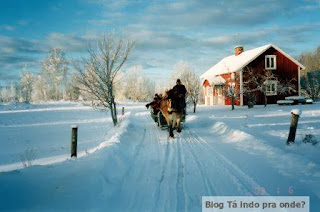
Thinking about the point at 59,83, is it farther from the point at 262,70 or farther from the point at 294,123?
the point at 294,123

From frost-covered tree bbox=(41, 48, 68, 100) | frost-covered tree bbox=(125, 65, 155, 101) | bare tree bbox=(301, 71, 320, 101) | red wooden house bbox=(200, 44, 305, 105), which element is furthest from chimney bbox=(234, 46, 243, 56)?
frost-covered tree bbox=(41, 48, 68, 100)

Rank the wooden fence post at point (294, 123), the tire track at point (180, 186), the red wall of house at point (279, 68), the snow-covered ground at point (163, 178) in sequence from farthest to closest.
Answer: the red wall of house at point (279, 68) → the wooden fence post at point (294, 123) → the snow-covered ground at point (163, 178) → the tire track at point (180, 186)

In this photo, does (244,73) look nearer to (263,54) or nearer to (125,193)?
(263,54)

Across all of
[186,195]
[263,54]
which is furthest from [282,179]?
[263,54]

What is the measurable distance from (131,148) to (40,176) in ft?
14.7

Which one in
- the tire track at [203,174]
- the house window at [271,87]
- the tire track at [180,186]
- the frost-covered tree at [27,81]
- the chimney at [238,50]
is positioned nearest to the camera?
the tire track at [180,186]

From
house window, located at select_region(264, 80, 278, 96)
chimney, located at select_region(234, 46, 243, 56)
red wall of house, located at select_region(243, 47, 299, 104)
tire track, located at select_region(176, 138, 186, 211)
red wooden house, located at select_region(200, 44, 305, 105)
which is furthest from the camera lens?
chimney, located at select_region(234, 46, 243, 56)

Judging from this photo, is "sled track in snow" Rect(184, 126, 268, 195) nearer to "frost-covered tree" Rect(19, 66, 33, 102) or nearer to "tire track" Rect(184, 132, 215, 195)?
"tire track" Rect(184, 132, 215, 195)

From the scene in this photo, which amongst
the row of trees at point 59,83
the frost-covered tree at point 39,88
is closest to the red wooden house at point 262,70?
Answer: the row of trees at point 59,83

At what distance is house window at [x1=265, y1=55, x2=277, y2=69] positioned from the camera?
35506 mm

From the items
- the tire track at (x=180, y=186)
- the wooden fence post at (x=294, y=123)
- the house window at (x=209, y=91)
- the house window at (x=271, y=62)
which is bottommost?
the tire track at (x=180, y=186)

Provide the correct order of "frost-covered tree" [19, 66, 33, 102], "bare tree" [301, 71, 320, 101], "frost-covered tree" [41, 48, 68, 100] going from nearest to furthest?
"bare tree" [301, 71, 320, 101]
"frost-covered tree" [41, 48, 68, 100]
"frost-covered tree" [19, 66, 33, 102]

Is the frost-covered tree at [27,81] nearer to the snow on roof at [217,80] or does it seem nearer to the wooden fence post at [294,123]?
the snow on roof at [217,80]

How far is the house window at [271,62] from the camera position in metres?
35.5
